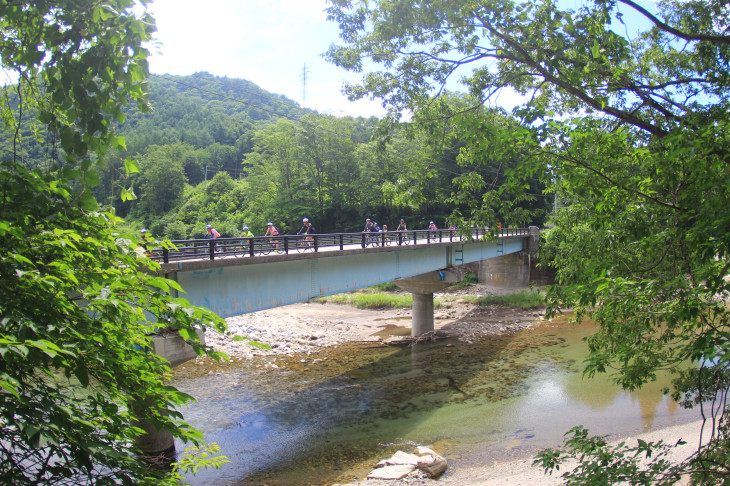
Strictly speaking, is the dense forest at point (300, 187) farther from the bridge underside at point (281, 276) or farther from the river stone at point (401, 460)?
the river stone at point (401, 460)

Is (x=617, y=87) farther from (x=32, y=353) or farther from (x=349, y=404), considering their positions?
(x=349, y=404)

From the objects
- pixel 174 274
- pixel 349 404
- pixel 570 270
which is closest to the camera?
pixel 570 270

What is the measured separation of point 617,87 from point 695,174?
2.71 metres

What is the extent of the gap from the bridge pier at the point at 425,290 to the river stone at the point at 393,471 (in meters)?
15.3

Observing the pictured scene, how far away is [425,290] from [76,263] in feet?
79.9

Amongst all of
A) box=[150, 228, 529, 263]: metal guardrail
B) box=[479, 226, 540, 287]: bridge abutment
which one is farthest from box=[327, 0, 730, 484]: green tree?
box=[479, 226, 540, 287]: bridge abutment

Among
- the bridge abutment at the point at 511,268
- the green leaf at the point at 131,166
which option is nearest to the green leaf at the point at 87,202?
the green leaf at the point at 131,166

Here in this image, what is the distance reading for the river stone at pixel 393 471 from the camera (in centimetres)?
1027

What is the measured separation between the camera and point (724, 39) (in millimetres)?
5711

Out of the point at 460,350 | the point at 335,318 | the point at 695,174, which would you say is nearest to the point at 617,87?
the point at 695,174

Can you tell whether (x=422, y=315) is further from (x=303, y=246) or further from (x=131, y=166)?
(x=131, y=166)

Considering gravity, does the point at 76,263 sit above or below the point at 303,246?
above

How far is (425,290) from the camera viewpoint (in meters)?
26.9

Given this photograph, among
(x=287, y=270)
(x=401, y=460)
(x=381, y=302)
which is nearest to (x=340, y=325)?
(x=381, y=302)
